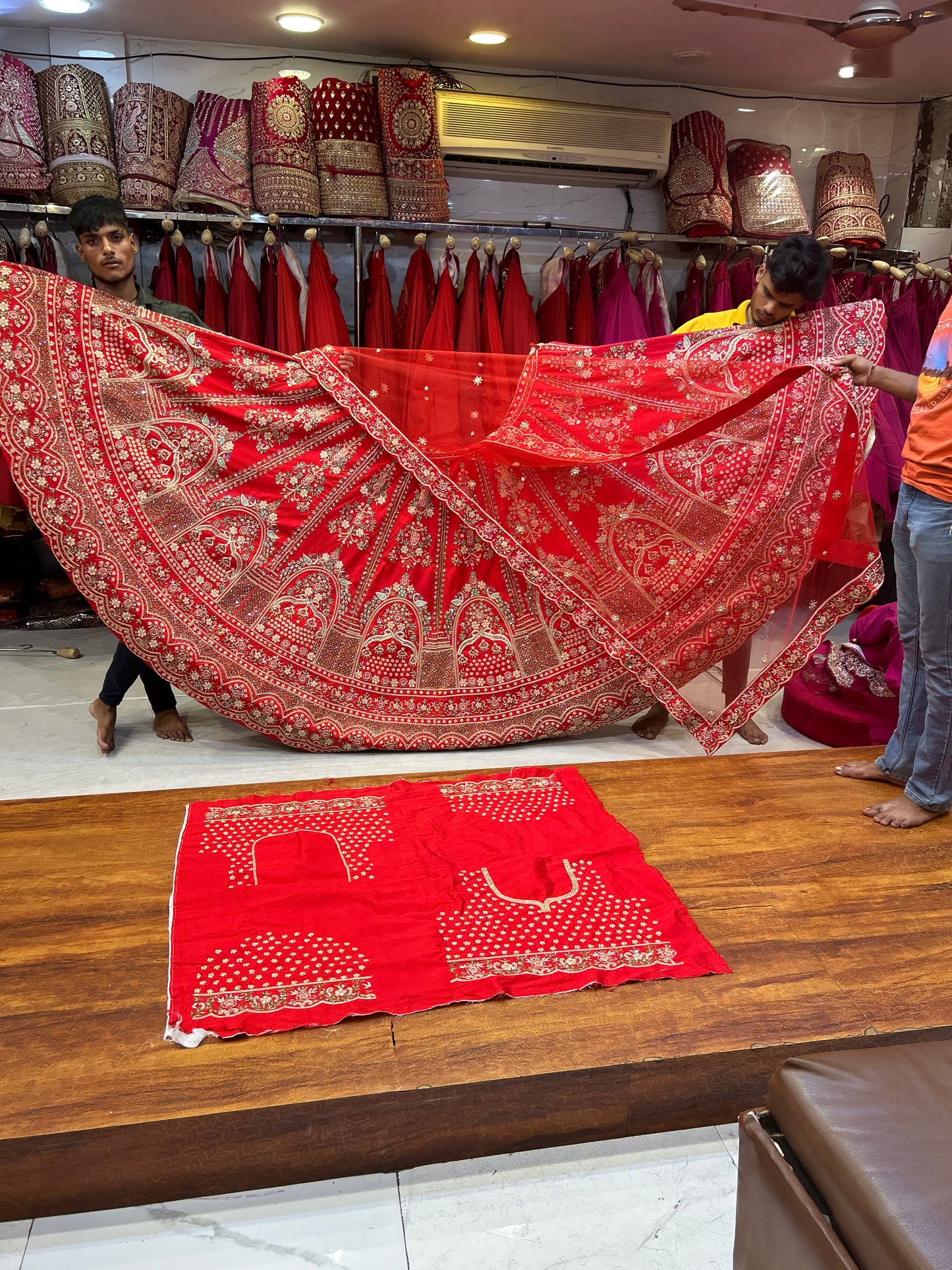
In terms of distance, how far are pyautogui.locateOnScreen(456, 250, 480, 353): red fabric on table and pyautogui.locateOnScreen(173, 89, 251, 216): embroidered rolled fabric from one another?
2.82ft

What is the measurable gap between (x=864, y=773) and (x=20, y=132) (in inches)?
136

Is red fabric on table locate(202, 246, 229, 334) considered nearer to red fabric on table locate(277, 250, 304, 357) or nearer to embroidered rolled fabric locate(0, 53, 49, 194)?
red fabric on table locate(277, 250, 304, 357)

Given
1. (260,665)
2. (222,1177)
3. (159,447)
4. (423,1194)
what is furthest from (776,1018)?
(159,447)

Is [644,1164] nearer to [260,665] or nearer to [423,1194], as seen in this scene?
[423,1194]

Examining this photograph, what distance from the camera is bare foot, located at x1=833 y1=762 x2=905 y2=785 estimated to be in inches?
95.3

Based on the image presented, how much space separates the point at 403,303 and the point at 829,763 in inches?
97.8

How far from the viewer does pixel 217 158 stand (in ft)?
12.1

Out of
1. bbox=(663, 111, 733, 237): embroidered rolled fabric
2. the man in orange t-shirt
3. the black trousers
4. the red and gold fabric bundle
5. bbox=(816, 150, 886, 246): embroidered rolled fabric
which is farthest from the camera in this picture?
bbox=(816, 150, 886, 246): embroidered rolled fabric

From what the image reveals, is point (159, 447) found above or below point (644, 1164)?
above

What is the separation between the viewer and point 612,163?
165 inches

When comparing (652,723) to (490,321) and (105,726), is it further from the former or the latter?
(490,321)

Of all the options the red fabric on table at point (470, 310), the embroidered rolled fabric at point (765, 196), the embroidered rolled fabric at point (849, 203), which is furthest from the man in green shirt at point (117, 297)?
the embroidered rolled fabric at point (849, 203)

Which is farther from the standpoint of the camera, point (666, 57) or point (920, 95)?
point (920, 95)

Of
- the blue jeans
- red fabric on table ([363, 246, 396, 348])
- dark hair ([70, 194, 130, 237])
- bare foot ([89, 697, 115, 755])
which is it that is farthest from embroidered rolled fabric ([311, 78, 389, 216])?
the blue jeans
